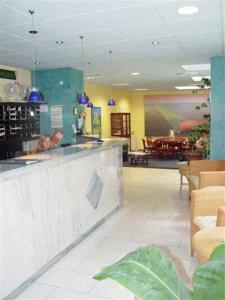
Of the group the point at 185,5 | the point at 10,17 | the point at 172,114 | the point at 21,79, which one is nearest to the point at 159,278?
the point at 185,5

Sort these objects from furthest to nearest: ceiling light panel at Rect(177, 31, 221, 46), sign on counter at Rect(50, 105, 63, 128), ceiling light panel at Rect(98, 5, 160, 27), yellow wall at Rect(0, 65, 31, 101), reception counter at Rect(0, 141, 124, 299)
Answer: sign on counter at Rect(50, 105, 63, 128)
yellow wall at Rect(0, 65, 31, 101)
ceiling light panel at Rect(177, 31, 221, 46)
ceiling light panel at Rect(98, 5, 160, 27)
reception counter at Rect(0, 141, 124, 299)

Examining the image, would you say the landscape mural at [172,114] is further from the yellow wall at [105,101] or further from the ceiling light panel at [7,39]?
the ceiling light panel at [7,39]

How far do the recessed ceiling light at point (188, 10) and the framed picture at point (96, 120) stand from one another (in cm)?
773

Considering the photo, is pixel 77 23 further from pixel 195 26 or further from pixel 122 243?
pixel 122 243

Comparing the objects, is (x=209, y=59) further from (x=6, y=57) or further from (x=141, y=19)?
(x=6, y=57)

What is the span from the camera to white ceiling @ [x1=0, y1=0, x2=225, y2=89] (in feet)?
12.0

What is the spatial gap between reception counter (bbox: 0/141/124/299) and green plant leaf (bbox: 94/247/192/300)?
2087 mm

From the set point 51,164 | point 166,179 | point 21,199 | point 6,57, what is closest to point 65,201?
point 51,164

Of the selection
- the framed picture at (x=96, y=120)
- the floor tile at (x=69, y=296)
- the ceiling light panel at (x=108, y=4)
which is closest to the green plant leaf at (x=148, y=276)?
the floor tile at (x=69, y=296)

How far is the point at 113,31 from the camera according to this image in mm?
4688

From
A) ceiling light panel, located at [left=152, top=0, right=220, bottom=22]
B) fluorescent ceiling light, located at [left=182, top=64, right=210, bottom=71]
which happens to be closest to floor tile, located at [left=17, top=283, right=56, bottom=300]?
ceiling light panel, located at [left=152, top=0, right=220, bottom=22]

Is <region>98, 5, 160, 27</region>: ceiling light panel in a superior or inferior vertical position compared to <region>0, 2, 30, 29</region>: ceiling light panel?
superior

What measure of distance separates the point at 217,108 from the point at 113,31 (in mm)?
3108

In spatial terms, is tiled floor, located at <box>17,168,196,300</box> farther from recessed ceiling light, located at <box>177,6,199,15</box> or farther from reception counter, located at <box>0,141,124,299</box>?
recessed ceiling light, located at <box>177,6,199,15</box>
